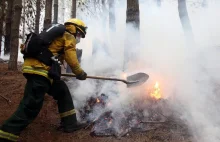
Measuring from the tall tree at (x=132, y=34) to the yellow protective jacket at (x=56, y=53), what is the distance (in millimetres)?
2618

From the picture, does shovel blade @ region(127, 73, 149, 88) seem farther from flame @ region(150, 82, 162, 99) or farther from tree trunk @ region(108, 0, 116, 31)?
tree trunk @ region(108, 0, 116, 31)

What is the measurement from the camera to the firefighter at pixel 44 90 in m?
4.49

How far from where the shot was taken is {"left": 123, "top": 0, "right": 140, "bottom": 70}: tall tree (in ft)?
23.7

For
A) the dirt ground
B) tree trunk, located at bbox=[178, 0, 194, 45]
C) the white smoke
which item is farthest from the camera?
tree trunk, located at bbox=[178, 0, 194, 45]

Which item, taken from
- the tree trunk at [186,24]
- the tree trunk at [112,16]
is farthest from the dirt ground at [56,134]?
the tree trunk at [112,16]

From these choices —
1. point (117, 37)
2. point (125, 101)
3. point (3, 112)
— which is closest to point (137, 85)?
point (125, 101)

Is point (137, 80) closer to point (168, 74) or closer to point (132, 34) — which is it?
point (168, 74)

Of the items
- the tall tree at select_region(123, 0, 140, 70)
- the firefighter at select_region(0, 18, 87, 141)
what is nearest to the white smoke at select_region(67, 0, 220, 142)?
the tall tree at select_region(123, 0, 140, 70)

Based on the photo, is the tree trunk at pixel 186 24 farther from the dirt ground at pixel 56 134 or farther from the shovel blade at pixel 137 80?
the dirt ground at pixel 56 134

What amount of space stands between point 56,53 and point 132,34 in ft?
9.98

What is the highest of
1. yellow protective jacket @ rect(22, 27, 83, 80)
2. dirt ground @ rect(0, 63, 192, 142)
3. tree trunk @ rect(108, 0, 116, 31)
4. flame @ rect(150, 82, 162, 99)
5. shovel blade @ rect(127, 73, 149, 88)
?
tree trunk @ rect(108, 0, 116, 31)

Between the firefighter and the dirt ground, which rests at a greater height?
the firefighter

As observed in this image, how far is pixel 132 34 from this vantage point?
7410mm

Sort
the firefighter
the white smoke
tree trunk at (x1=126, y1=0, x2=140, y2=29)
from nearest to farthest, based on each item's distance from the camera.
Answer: the firefighter → the white smoke → tree trunk at (x1=126, y1=0, x2=140, y2=29)
